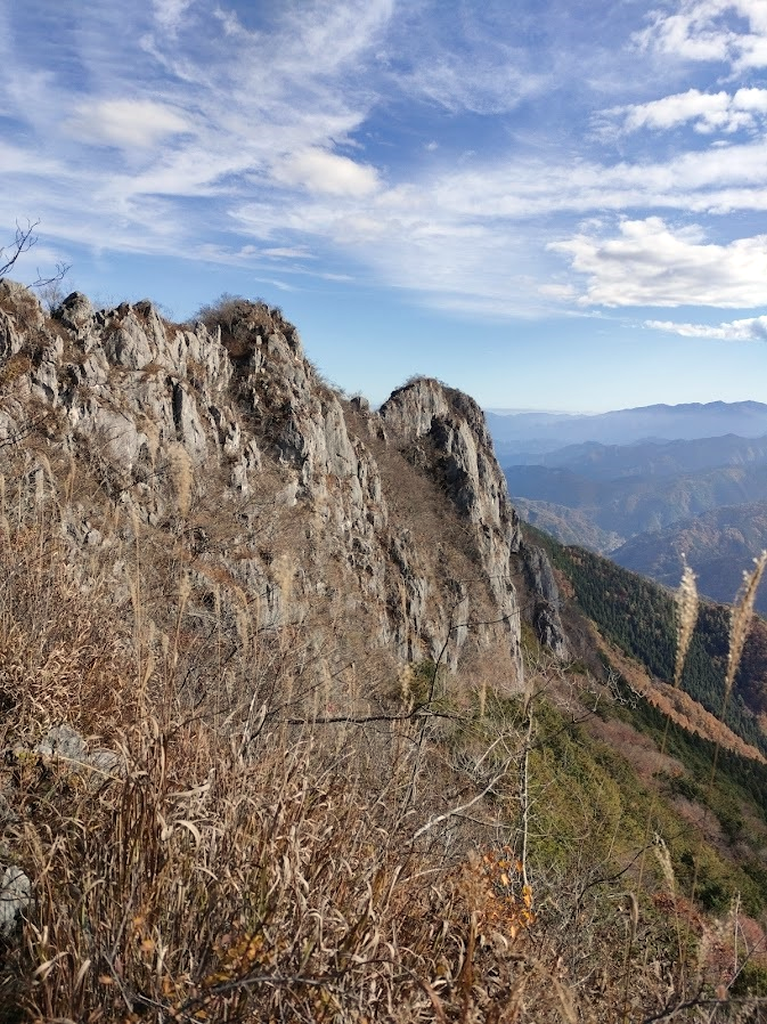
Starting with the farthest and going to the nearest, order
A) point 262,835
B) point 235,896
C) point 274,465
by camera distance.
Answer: point 274,465
point 262,835
point 235,896

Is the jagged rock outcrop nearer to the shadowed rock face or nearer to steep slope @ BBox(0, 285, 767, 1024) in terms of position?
the shadowed rock face

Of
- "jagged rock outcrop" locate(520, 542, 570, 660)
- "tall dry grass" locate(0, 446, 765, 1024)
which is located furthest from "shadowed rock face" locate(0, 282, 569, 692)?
"jagged rock outcrop" locate(520, 542, 570, 660)

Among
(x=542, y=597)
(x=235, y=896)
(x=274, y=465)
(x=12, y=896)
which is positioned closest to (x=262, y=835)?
(x=235, y=896)

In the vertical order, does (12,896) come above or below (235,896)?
below

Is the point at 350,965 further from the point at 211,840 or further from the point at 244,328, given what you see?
the point at 244,328

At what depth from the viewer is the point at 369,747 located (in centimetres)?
345

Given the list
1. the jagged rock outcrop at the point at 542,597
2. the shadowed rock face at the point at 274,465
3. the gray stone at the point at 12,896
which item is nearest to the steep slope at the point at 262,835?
the gray stone at the point at 12,896

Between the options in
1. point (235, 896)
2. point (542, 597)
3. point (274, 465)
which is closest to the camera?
point (235, 896)

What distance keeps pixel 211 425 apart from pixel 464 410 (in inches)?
1425

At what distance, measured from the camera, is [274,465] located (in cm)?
2845

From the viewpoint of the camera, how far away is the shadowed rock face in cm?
1341

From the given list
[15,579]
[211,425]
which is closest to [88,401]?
[211,425]

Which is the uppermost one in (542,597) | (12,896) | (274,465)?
(274,465)

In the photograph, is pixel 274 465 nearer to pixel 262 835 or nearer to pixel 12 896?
pixel 12 896
